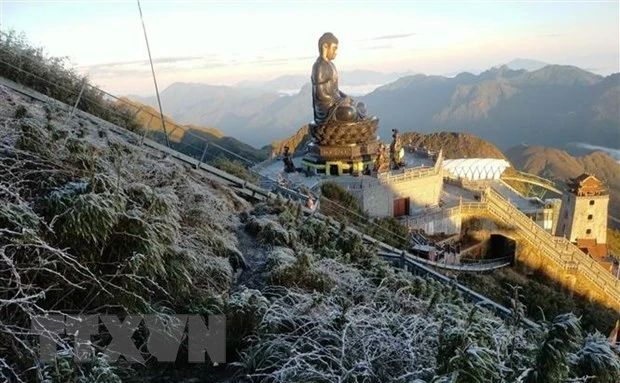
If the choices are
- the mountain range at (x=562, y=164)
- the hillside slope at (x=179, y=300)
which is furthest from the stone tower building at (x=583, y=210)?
the mountain range at (x=562, y=164)

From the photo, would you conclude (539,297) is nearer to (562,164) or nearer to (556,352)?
(556,352)

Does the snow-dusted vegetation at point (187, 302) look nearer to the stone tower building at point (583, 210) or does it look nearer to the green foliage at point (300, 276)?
the green foliage at point (300, 276)

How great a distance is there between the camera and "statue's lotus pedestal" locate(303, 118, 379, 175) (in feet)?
62.3

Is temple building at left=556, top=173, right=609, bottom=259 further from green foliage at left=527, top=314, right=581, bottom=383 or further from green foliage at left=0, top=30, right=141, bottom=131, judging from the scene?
green foliage at left=527, top=314, right=581, bottom=383

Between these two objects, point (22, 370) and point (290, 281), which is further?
point (290, 281)

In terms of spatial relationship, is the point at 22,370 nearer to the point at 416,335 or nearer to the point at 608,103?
the point at 416,335

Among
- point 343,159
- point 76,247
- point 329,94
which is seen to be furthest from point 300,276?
point 329,94

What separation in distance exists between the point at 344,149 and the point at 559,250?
27.7 feet

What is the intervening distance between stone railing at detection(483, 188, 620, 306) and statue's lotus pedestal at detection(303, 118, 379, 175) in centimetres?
481

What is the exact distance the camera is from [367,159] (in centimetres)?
1917

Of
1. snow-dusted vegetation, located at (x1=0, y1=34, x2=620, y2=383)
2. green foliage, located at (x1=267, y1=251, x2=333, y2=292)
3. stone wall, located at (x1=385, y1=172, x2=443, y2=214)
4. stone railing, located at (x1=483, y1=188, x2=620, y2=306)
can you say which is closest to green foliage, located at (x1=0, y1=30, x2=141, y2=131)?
snow-dusted vegetation, located at (x1=0, y1=34, x2=620, y2=383)

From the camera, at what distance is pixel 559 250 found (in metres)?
17.3

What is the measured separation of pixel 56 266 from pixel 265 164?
18.1 m

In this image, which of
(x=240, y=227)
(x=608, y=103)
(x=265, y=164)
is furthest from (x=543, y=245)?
(x=608, y=103)
